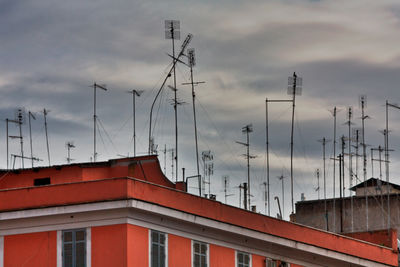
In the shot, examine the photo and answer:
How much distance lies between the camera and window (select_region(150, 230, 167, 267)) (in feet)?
137

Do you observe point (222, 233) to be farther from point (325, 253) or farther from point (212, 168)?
point (212, 168)

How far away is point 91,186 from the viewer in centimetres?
4128

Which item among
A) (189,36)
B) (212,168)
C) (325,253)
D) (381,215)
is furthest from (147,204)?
(381,215)

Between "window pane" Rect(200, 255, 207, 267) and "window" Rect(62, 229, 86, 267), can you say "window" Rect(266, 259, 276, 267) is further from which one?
"window" Rect(62, 229, 86, 267)

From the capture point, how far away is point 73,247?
4125 centimetres

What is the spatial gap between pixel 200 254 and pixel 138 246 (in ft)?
13.0

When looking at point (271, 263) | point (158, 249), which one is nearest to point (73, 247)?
point (158, 249)

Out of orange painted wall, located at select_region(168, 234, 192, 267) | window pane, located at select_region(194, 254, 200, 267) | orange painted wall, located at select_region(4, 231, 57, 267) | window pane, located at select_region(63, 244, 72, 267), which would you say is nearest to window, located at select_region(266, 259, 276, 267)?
window pane, located at select_region(194, 254, 200, 267)

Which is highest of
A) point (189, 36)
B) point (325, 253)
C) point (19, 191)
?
point (189, 36)

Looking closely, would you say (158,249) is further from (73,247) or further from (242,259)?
(242,259)

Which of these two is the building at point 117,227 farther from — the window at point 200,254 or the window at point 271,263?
the window at point 271,263

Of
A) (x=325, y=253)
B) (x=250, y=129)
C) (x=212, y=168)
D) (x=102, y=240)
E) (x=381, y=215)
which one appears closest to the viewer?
(x=102, y=240)

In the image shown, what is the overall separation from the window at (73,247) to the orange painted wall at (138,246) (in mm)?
1783

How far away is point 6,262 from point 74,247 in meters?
2.79
